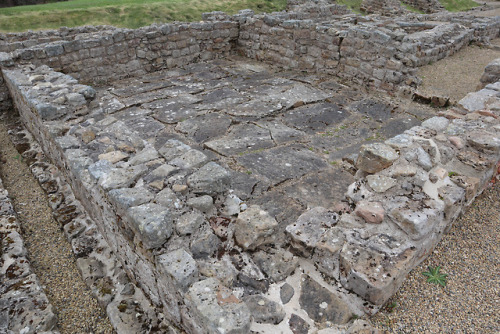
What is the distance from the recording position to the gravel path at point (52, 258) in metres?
3.28

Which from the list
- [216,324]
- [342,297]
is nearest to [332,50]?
[342,297]

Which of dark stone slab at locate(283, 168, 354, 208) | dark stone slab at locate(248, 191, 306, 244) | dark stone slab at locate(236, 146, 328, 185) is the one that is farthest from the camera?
dark stone slab at locate(236, 146, 328, 185)

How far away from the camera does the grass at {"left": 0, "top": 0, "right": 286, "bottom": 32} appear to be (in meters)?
15.0

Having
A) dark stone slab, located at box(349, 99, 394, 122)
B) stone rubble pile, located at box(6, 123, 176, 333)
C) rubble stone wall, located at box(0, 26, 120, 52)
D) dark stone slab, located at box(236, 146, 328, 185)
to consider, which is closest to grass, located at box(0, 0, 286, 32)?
rubble stone wall, located at box(0, 26, 120, 52)

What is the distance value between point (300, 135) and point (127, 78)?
17.3 ft

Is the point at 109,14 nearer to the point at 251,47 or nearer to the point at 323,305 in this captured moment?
the point at 251,47

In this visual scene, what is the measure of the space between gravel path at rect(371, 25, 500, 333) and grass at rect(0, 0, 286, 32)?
15763mm

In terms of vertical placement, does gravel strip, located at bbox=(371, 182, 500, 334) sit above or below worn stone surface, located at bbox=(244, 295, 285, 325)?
below

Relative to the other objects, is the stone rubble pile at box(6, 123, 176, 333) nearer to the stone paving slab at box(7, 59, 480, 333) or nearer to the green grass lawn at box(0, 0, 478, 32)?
the stone paving slab at box(7, 59, 480, 333)

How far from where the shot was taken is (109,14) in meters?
16.2

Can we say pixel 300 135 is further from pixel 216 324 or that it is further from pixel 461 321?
pixel 216 324

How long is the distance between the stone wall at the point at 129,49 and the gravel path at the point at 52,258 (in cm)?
319

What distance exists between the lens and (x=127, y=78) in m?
8.88

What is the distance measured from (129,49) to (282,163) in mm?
5965
